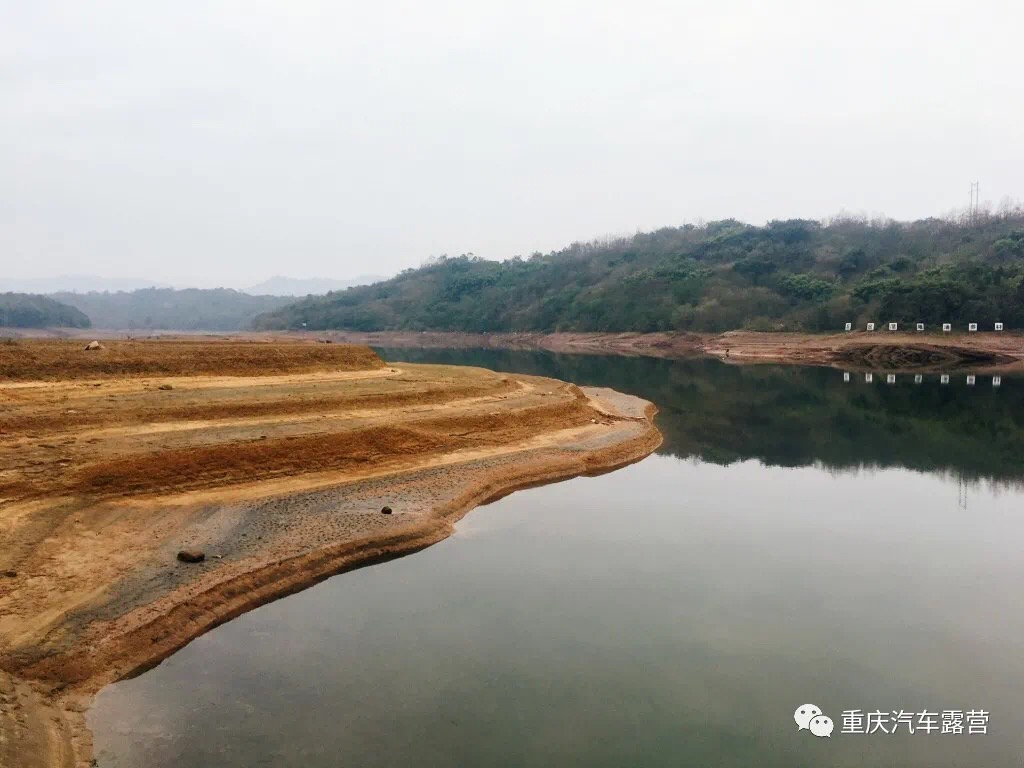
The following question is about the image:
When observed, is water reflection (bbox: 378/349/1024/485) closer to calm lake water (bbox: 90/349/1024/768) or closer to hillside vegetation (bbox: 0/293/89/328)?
calm lake water (bbox: 90/349/1024/768)

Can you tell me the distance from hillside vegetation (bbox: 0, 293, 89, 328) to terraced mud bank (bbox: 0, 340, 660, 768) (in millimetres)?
83672

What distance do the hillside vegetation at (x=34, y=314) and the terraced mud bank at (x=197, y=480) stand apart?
3294 inches

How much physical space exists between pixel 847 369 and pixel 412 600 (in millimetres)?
51239

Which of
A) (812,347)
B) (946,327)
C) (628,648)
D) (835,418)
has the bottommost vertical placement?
(628,648)

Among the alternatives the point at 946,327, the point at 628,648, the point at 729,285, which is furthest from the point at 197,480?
the point at 729,285

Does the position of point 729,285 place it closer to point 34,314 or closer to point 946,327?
point 946,327

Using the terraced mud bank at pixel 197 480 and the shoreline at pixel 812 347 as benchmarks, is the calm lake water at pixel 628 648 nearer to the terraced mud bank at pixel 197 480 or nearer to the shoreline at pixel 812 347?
the terraced mud bank at pixel 197 480

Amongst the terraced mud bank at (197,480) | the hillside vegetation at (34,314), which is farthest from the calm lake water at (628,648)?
the hillside vegetation at (34,314)

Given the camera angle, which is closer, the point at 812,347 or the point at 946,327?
the point at 946,327

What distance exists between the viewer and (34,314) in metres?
92.6

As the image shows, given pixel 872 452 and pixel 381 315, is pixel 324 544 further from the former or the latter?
pixel 381 315

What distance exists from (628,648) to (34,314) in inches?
4175

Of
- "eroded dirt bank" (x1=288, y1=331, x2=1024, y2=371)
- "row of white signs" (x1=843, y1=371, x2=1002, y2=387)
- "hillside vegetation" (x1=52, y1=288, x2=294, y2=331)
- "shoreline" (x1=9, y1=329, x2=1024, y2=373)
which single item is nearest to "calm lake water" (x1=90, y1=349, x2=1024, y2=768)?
"shoreline" (x1=9, y1=329, x2=1024, y2=373)

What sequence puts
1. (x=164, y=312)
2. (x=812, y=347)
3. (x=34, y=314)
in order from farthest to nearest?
(x=164, y=312) < (x=34, y=314) < (x=812, y=347)
